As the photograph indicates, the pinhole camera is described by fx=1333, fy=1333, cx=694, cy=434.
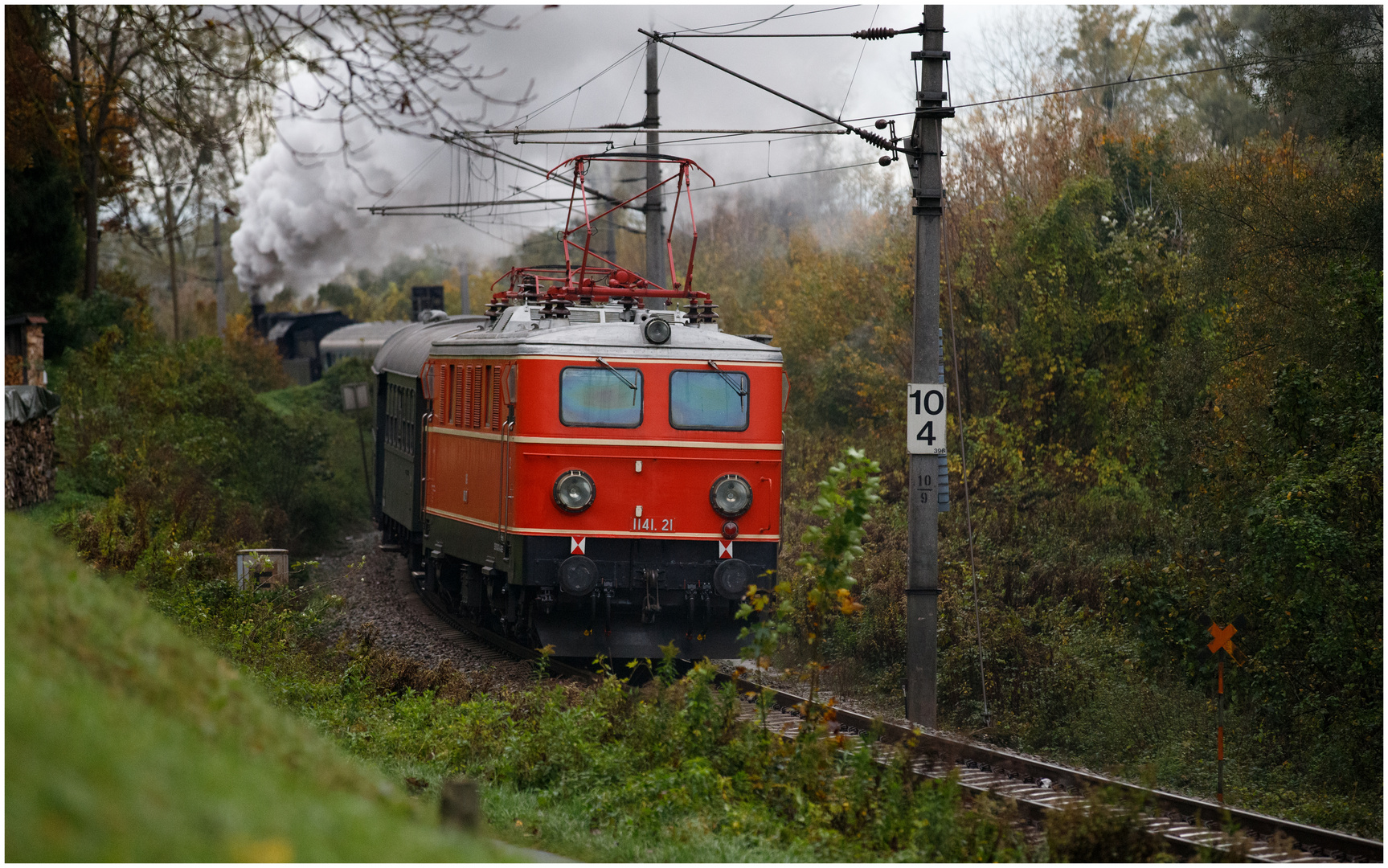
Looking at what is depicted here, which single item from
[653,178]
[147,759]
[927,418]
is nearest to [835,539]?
[927,418]

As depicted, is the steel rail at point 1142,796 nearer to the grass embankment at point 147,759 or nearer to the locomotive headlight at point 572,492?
the locomotive headlight at point 572,492

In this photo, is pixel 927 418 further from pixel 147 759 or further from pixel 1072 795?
pixel 147 759

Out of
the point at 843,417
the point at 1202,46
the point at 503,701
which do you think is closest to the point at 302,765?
the point at 503,701

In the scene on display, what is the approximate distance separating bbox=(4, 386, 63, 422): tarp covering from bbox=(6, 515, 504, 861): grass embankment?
12.9 metres

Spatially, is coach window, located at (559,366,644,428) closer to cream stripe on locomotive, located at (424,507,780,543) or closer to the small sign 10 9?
cream stripe on locomotive, located at (424,507,780,543)

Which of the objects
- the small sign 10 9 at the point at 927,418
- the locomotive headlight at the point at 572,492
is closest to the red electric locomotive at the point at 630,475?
the locomotive headlight at the point at 572,492

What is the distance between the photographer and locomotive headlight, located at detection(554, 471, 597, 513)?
495 inches

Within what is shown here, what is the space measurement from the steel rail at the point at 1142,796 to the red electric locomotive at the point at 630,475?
2.11 m

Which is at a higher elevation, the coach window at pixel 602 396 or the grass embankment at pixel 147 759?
the coach window at pixel 602 396

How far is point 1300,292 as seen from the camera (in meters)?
14.8

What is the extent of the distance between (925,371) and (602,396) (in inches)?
122

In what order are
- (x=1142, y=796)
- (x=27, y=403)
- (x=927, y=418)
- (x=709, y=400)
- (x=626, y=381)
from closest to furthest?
1. (x=1142, y=796)
2. (x=927, y=418)
3. (x=626, y=381)
4. (x=709, y=400)
5. (x=27, y=403)

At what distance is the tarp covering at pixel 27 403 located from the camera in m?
18.2

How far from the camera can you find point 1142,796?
7648 mm
